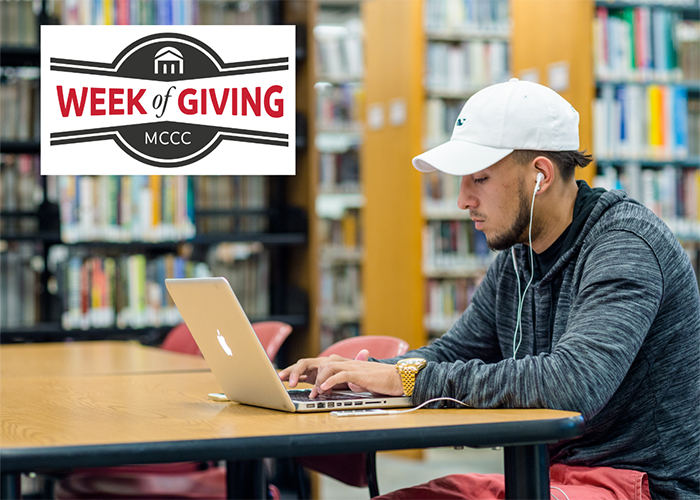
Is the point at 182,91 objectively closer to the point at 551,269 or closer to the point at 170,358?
the point at 551,269

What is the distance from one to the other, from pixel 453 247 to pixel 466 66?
1.04 m

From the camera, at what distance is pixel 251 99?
1.52 m

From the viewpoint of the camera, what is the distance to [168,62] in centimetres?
152

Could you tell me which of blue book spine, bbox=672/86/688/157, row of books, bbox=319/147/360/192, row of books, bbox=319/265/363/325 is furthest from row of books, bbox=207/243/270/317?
blue book spine, bbox=672/86/688/157

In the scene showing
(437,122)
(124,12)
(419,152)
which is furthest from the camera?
(437,122)

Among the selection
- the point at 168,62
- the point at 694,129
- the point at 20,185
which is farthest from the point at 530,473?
the point at 694,129

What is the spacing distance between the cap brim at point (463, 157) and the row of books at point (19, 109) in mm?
2565

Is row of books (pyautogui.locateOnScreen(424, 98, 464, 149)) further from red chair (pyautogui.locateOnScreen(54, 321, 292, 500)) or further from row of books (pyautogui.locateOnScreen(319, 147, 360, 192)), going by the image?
red chair (pyautogui.locateOnScreen(54, 321, 292, 500))

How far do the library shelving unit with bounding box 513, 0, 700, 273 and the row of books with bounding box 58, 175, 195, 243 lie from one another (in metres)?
1.87

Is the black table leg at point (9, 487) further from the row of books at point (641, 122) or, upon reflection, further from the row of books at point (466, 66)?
the row of books at point (466, 66)

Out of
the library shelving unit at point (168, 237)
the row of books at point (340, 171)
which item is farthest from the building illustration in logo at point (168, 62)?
the row of books at point (340, 171)

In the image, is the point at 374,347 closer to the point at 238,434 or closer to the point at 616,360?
the point at 616,360

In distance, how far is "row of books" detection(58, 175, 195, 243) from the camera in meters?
3.55

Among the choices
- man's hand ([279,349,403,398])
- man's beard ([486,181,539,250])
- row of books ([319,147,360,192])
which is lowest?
man's hand ([279,349,403,398])
